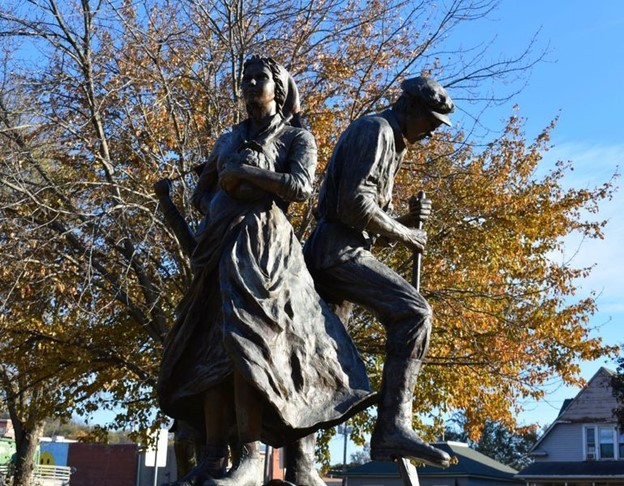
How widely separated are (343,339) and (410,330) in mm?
354

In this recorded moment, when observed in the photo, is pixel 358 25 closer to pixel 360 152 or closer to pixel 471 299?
pixel 471 299

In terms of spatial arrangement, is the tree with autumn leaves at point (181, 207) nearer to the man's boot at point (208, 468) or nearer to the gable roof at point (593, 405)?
the man's boot at point (208, 468)

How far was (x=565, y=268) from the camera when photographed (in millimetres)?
17703

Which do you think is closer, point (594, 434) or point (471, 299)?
point (471, 299)

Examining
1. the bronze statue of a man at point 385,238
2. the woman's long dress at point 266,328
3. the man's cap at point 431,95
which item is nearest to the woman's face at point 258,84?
the woman's long dress at point 266,328

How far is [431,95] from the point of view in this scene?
218 inches

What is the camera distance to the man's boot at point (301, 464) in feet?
17.0

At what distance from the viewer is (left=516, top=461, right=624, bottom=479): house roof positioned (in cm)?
3819

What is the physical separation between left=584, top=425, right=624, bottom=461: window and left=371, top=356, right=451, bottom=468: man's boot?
36.5m

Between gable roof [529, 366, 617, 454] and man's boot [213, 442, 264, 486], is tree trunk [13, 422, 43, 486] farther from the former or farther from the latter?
gable roof [529, 366, 617, 454]

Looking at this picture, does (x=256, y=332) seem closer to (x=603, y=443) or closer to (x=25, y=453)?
(x=25, y=453)

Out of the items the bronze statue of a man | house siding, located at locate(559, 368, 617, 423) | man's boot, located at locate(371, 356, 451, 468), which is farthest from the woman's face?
house siding, located at locate(559, 368, 617, 423)

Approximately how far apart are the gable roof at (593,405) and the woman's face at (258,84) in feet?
121

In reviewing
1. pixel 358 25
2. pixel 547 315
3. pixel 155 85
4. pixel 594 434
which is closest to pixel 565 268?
pixel 547 315
